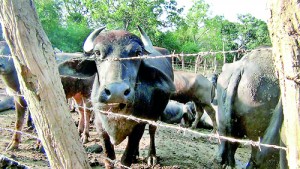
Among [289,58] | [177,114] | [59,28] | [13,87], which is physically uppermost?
[59,28]

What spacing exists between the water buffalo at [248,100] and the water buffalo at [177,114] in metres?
4.79

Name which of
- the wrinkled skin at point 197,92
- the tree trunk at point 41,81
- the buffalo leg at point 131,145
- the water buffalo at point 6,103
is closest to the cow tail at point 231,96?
the buffalo leg at point 131,145

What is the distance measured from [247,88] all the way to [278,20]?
230 centimetres

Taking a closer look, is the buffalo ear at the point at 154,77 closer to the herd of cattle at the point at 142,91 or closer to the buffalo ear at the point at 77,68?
the herd of cattle at the point at 142,91

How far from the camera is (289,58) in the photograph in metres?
1.13

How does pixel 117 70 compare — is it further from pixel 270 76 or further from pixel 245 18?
pixel 245 18

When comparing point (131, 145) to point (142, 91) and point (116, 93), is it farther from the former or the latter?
point (116, 93)

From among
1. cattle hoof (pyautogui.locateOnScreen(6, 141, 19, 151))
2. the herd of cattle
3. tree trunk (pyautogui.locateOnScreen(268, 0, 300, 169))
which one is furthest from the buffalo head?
tree trunk (pyautogui.locateOnScreen(268, 0, 300, 169))

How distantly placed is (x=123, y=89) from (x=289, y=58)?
75.0 inches

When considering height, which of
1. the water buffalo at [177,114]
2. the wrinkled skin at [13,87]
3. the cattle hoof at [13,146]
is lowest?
the water buffalo at [177,114]

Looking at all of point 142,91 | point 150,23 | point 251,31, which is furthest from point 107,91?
point 251,31

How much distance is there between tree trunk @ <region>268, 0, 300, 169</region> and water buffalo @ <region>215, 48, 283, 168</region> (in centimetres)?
204

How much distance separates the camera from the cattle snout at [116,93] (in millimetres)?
2918

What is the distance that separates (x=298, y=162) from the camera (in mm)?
1148
